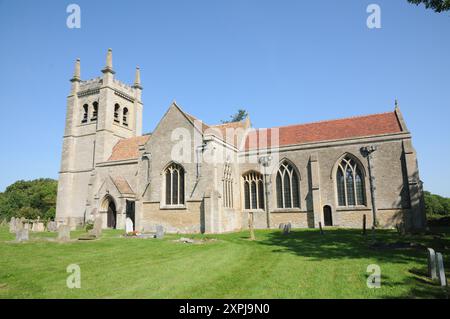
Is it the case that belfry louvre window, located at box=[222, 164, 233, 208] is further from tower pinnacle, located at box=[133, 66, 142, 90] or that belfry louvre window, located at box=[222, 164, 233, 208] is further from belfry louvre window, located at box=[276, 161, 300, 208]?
tower pinnacle, located at box=[133, 66, 142, 90]

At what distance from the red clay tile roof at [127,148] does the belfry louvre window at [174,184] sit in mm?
7710

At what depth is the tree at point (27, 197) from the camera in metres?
54.3

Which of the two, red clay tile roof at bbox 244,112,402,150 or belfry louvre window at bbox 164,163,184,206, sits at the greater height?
red clay tile roof at bbox 244,112,402,150

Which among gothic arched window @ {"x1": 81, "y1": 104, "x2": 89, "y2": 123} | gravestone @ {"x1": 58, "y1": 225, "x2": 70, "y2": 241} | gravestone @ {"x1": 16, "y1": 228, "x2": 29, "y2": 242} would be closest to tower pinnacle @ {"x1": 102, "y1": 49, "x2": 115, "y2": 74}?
gothic arched window @ {"x1": 81, "y1": 104, "x2": 89, "y2": 123}

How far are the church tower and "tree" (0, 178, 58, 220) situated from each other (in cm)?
2055

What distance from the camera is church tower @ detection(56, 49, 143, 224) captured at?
1337 inches

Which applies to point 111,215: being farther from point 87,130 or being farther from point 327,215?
point 327,215

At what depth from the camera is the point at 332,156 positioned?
25.8 metres

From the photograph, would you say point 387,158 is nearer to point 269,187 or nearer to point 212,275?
point 269,187

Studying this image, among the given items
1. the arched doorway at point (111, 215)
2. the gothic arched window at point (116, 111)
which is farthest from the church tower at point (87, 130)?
the arched doorway at point (111, 215)

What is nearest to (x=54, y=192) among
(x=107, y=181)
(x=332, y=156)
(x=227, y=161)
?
(x=107, y=181)

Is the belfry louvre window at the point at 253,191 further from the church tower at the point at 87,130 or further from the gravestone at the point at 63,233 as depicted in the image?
the church tower at the point at 87,130
